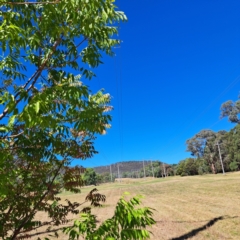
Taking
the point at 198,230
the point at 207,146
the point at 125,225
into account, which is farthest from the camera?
the point at 207,146

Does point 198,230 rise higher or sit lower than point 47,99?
lower

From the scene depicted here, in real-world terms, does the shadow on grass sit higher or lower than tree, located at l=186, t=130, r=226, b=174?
A: lower

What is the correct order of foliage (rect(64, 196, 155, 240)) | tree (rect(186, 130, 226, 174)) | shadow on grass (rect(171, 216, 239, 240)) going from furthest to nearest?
tree (rect(186, 130, 226, 174))
shadow on grass (rect(171, 216, 239, 240))
foliage (rect(64, 196, 155, 240))

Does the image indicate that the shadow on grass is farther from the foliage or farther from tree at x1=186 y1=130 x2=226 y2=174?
tree at x1=186 y1=130 x2=226 y2=174

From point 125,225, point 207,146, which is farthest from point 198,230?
point 207,146

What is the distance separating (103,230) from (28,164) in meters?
2.16

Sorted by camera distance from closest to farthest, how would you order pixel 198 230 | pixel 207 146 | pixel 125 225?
1. pixel 125 225
2. pixel 198 230
3. pixel 207 146

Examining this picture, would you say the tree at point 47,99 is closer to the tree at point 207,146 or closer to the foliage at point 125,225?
the foliage at point 125,225

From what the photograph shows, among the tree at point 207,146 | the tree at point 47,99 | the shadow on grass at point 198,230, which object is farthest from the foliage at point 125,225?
the tree at point 207,146

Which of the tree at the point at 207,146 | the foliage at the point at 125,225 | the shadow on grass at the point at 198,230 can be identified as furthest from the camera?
the tree at the point at 207,146

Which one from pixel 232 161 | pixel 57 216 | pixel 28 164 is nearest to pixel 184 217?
pixel 57 216

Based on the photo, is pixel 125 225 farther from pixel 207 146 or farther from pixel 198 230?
pixel 207 146

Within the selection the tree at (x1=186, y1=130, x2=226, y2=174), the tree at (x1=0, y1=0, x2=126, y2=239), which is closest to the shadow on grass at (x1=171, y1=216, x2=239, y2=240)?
the tree at (x1=0, y1=0, x2=126, y2=239)

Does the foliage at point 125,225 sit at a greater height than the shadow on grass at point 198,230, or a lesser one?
greater
